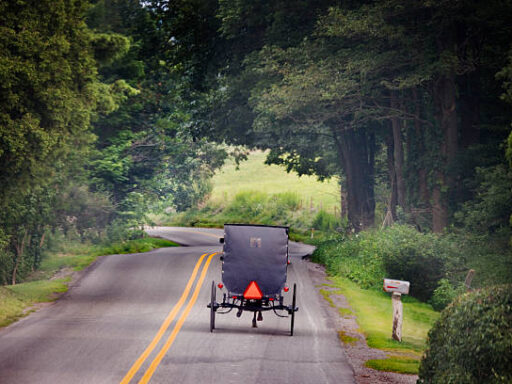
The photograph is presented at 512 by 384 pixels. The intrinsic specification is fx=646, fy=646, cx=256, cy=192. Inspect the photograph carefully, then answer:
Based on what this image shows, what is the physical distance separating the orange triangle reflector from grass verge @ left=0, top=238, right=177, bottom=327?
5.95 m

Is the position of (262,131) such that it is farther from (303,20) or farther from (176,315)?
(176,315)

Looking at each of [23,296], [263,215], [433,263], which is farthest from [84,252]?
[263,215]

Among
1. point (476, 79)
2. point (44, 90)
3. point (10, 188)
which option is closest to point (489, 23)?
point (476, 79)

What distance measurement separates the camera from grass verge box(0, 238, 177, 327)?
1761 centimetres

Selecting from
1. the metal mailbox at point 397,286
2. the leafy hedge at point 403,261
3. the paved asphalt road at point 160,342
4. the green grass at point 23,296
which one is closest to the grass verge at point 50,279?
the green grass at point 23,296

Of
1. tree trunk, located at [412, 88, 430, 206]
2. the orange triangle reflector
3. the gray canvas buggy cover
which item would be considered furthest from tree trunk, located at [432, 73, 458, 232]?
the orange triangle reflector

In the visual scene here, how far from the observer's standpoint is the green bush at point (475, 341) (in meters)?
7.54

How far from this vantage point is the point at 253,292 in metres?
15.0

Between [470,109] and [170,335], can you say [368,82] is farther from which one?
[170,335]

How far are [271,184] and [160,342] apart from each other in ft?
217

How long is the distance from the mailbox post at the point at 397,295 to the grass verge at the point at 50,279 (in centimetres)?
922

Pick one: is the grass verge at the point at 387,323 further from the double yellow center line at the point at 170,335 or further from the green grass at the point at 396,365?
the double yellow center line at the point at 170,335

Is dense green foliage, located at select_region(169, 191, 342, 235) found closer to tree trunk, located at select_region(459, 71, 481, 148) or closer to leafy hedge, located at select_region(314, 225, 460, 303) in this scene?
tree trunk, located at select_region(459, 71, 481, 148)

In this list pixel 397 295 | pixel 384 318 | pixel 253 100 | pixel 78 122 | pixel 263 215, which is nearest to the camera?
pixel 397 295
